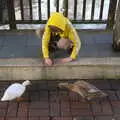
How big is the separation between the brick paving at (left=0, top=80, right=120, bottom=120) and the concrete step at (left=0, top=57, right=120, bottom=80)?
0.14 metres

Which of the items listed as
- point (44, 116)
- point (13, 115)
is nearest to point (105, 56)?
point (44, 116)

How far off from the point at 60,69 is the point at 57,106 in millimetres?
560

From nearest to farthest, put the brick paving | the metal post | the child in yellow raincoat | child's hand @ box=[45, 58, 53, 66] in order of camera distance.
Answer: the brick paving
the child in yellow raincoat
child's hand @ box=[45, 58, 53, 66]
the metal post

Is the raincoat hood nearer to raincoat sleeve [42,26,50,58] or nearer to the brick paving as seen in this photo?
raincoat sleeve [42,26,50,58]

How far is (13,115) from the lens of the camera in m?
3.37

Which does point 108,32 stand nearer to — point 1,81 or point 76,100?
point 76,100

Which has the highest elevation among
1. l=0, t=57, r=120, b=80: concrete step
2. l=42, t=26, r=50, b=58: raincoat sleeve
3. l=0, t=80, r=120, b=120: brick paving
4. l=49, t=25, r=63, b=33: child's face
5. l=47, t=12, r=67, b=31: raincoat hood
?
l=47, t=12, r=67, b=31: raincoat hood

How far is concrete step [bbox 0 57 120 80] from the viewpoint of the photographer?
3.82 meters

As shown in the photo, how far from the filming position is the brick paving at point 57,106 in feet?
11.0

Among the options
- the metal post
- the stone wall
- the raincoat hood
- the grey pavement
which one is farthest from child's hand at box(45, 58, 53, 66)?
the metal post

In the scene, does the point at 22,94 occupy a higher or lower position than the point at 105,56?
lower

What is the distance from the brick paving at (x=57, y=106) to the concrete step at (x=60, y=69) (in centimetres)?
14

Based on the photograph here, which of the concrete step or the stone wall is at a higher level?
the stone wall

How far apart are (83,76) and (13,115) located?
113 centimetres
